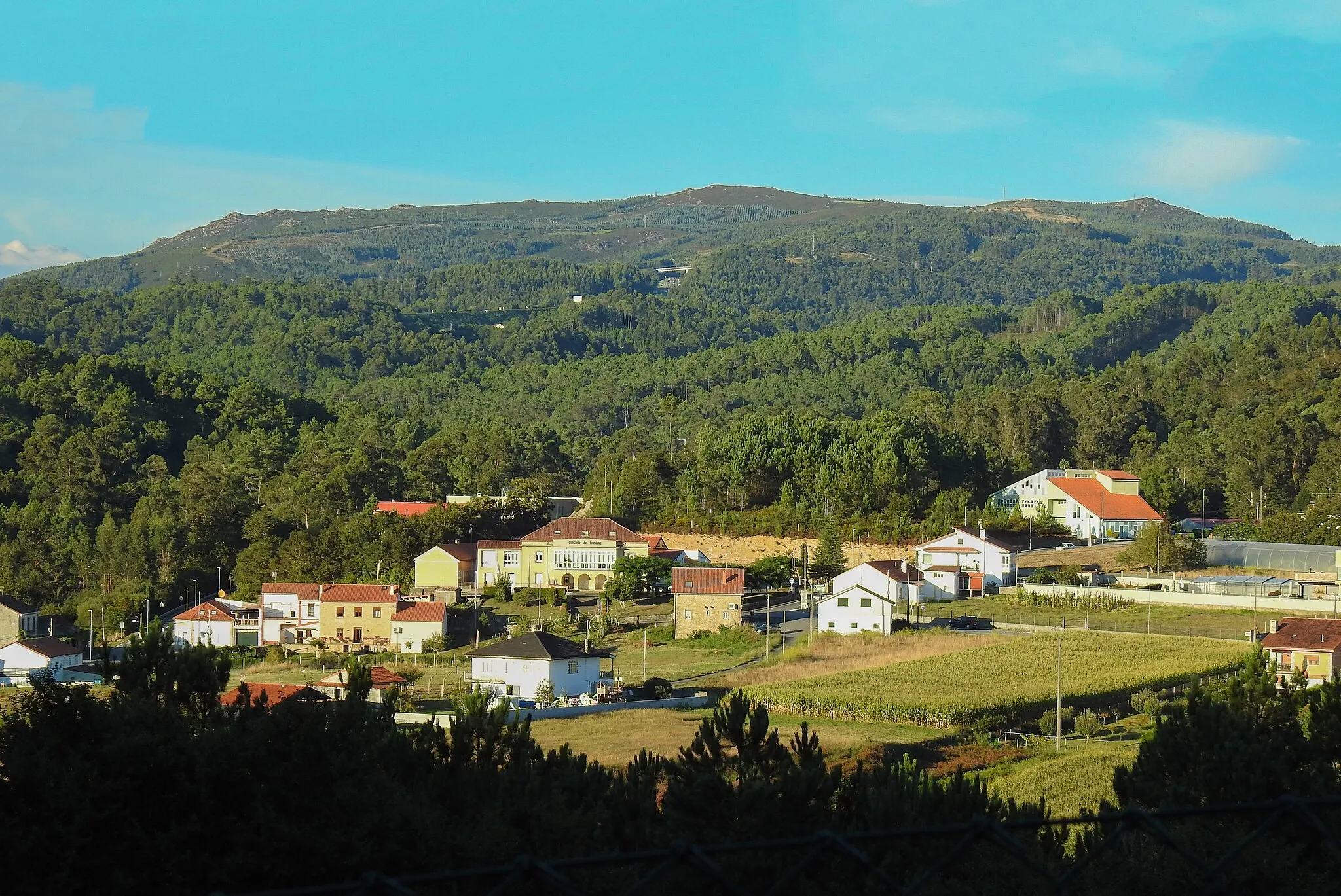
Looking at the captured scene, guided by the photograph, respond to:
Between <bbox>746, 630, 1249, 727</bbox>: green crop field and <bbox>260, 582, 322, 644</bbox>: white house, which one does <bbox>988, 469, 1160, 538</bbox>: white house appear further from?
<bbox>260, 582, 322, 644</bbox>: white house

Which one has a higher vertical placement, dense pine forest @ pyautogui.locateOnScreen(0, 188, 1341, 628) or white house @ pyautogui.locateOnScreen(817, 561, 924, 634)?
dense pine forest @ pyautogui.locateOnScreen(0, 188, 1341, 628)

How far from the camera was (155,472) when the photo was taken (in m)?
65.5

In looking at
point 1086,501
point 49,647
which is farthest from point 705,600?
point 1086,501

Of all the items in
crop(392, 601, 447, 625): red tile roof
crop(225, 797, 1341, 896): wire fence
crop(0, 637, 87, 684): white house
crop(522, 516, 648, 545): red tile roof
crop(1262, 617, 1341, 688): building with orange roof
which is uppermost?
crop(522, 516, 648, 545): red tile roof

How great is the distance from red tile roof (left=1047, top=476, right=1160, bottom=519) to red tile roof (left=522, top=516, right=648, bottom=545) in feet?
53.8

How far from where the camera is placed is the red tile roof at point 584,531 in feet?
164

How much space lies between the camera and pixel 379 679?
108 ft

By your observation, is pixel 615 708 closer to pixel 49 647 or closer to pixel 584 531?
pixel 49 647

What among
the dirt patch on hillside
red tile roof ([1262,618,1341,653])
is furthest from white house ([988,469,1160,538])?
red tile roof ([1262,618,1341,653])

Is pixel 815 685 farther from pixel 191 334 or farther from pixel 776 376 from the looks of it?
pixel 191 334

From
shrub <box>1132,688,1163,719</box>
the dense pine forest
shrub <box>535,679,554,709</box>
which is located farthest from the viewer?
the dense pine forest

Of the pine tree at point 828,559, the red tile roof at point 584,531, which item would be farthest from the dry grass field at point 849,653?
the red tile roof at point 584,531

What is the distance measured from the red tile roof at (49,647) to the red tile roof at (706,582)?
51.5ft

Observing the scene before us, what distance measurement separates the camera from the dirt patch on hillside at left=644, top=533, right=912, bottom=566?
1997 inches
